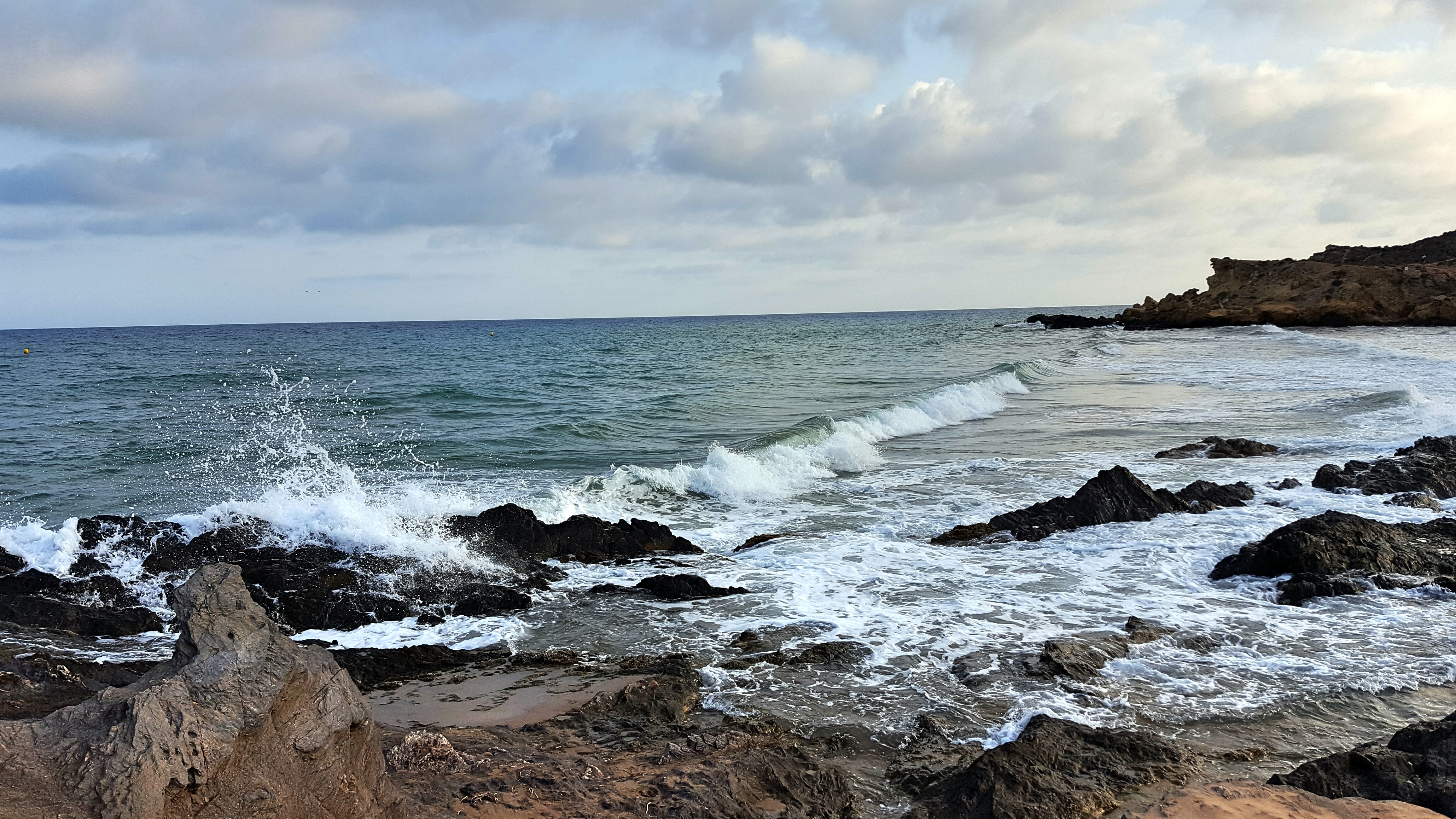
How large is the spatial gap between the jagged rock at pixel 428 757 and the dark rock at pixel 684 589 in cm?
343

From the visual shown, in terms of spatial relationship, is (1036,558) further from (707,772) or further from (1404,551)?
(707,772)

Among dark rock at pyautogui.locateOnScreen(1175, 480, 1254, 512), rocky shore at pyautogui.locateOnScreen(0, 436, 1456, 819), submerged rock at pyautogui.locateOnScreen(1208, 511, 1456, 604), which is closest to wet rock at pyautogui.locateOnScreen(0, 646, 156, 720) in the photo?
rocky shore at pyautogui.locateOnScreen(0, 436, 1456, 819)

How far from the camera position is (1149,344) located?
145ft

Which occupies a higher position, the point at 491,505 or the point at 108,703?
the point at 108,703

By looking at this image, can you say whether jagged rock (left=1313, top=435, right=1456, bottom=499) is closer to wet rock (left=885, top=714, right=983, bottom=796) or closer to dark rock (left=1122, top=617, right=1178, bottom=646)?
dark rock (left=1122, top=617, right=1178, bottom=646)

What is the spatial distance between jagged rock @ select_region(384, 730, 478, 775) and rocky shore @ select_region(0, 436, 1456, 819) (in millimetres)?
12

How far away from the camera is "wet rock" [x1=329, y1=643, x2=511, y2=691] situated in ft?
19.6

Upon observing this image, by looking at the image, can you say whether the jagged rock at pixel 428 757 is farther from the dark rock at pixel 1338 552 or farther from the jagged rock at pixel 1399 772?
the dark rock at pixel 1338 552

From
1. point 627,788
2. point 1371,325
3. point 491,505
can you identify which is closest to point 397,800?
point 627,788

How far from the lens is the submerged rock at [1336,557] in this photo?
7273 millimetres

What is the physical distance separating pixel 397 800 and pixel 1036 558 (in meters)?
6.71

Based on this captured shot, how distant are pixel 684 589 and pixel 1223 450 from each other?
401 inches

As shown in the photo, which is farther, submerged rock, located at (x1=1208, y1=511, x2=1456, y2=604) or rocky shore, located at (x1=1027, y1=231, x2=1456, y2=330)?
rocky shore, located at (x1=1027, y1=231, x2=1456, y2=330)

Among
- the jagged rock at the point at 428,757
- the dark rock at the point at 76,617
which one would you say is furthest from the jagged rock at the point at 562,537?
the jagged rock at the point at 428,757
